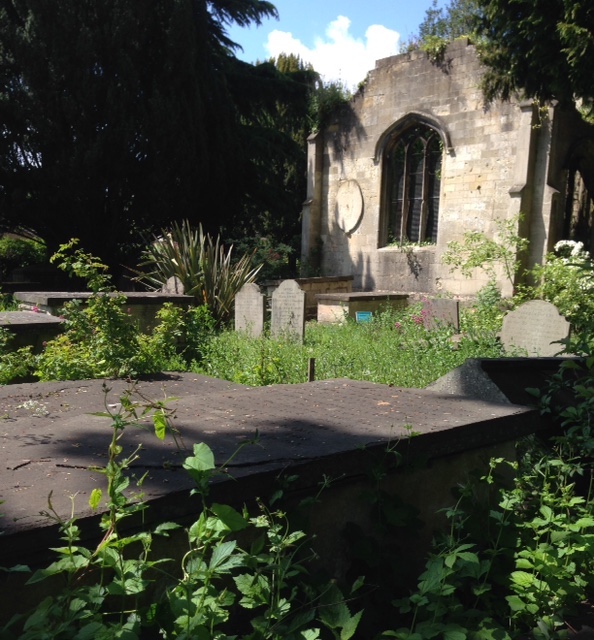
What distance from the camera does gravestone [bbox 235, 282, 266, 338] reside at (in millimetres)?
10266

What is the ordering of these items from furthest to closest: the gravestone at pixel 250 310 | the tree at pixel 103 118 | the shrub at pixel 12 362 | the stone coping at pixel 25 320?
the tree at pixel 103 118 < the gravestone at pixel 250 310 < the stone coping at pixel 25 320 < the shrub at pixel 12 362

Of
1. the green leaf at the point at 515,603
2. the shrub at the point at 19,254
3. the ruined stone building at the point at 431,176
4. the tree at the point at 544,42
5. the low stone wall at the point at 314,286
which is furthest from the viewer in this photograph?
the shrub at the point at 19,254

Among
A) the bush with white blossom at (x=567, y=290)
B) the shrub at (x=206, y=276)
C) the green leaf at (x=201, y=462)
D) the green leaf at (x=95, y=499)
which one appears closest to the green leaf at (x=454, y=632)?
the green leaf at (x=201, y=462)

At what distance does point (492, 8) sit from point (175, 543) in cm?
924

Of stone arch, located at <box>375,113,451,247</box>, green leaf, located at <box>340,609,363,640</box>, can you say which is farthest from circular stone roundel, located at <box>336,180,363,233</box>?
green leaf, located at <box>340,609,363,640</box>

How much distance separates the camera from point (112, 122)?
1543 cm

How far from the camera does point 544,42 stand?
8.75m

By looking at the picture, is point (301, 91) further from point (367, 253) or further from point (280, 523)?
point (280, 523)

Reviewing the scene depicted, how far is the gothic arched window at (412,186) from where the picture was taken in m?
16.3

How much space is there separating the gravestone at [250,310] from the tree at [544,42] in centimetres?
482

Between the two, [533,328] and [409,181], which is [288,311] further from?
[409,181]

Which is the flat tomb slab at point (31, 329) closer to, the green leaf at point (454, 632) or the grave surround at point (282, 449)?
Result: the grave surround at point (282, 449)

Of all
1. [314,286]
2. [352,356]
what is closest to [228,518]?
[352,356]

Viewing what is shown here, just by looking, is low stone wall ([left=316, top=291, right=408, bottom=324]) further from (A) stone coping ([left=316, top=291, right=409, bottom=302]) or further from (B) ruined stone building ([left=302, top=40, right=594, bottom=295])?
(B) ruined stone building ([left=302, top=40, right=594, bottom=295])
